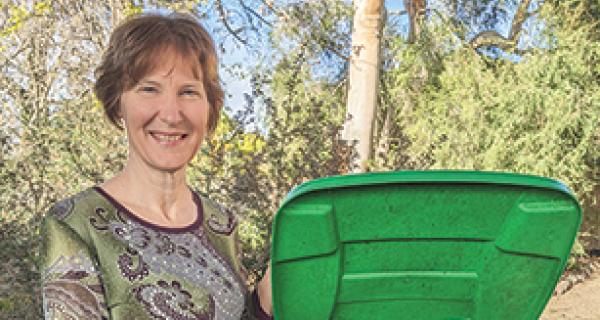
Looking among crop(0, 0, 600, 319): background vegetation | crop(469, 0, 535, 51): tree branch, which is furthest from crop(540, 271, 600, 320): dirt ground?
crop(469, 0, 535, 51): tree branch

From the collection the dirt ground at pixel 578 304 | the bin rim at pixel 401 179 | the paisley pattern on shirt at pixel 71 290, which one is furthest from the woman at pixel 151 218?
the dirt ground at pixel 578 304

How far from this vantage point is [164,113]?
1780mm

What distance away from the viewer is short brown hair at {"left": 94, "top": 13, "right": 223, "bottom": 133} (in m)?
1.78

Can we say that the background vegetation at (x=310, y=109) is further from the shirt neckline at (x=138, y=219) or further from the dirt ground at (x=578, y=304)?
the shirt neckline at (x=138, y=219)

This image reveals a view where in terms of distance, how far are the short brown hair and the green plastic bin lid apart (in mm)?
600

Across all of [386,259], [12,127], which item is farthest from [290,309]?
[12,127]

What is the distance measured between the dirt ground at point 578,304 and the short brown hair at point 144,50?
7.39m

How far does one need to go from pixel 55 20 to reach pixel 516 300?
667cm

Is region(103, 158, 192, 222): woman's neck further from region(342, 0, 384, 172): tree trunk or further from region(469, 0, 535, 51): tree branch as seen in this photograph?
region(469, 0, 535, 51): tree branch

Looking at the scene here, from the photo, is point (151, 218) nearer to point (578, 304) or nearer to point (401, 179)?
point (401, 179)

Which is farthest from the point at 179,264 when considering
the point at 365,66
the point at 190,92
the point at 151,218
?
the point at 365,66

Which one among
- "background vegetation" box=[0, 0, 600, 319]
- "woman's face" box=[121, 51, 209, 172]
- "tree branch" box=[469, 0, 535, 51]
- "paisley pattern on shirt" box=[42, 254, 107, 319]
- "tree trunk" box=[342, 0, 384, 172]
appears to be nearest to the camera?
"paisley pattern on shirt" box=[42, 254, 107, 319]

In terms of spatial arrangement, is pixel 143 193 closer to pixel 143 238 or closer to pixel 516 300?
pixel 143 238

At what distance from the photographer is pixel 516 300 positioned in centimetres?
157
